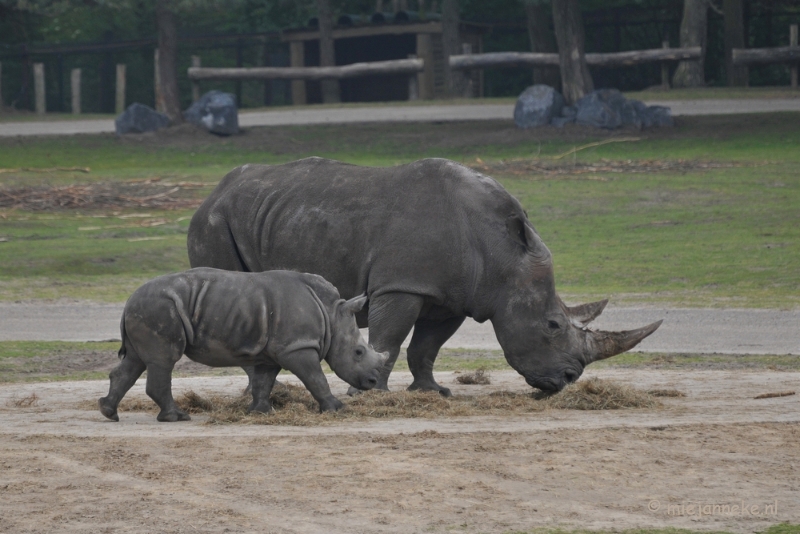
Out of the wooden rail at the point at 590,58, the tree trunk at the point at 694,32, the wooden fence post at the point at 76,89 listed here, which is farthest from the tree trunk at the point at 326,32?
the tree trunk at the point at 694,32

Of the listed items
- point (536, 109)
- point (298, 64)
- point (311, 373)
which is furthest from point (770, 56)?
point (311, 373)

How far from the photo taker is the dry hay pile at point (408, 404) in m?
9.16

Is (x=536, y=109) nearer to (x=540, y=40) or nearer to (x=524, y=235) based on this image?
(x=540, y=40)

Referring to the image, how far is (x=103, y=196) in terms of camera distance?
2500 centimetres

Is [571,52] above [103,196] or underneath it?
above

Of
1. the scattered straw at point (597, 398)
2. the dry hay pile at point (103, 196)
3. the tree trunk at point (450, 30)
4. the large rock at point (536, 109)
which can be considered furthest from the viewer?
the tree trunk at point (450, 30)

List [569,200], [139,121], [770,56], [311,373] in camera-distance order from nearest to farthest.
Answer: [311,373] → [569,200] → [139,121] → [770,56]

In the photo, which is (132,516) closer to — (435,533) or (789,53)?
(435,533)

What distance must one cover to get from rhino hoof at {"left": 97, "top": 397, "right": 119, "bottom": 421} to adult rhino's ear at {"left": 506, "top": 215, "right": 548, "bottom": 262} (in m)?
3.09

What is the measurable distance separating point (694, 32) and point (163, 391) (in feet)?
94.2

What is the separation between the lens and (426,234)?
31.8ft

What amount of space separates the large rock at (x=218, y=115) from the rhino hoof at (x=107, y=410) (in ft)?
75.7

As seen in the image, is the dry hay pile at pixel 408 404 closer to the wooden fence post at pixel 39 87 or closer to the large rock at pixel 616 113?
the large rock at pixel 616 113

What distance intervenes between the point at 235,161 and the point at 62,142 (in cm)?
500
